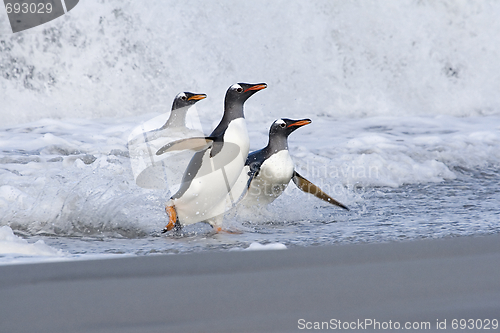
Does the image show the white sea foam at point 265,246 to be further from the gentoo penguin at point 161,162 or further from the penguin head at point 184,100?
the penguin head at point 184,100

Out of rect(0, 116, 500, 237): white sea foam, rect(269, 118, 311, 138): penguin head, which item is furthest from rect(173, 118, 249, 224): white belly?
rect(269, 118, 311, 138): penguin head

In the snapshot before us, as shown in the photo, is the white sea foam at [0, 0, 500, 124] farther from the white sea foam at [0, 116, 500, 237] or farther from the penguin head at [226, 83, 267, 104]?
the penguin head at [226, 83, 267, 104]

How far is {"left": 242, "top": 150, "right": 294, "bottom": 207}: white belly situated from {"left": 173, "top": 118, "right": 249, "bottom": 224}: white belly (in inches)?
11.0

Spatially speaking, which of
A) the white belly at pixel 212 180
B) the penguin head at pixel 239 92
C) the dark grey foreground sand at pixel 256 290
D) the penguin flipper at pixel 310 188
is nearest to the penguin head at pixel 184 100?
the penguin head at pixel 239 92

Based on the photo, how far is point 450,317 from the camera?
1615mm

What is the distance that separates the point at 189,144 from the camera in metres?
3.22

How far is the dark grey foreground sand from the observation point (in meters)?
1.64

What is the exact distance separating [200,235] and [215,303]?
1404 mm

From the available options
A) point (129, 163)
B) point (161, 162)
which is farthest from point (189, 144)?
point (129, 163)

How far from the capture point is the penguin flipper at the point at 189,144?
313 cm

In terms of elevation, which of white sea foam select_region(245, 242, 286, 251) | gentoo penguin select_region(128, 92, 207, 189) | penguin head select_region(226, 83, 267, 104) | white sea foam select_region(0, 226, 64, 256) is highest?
penguin head select_region(226, 83, 267, 104)

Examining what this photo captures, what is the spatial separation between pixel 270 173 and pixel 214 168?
0.43 metres

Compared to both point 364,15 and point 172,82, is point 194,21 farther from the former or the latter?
point 364,15

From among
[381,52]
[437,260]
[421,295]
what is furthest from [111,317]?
[381,52]
